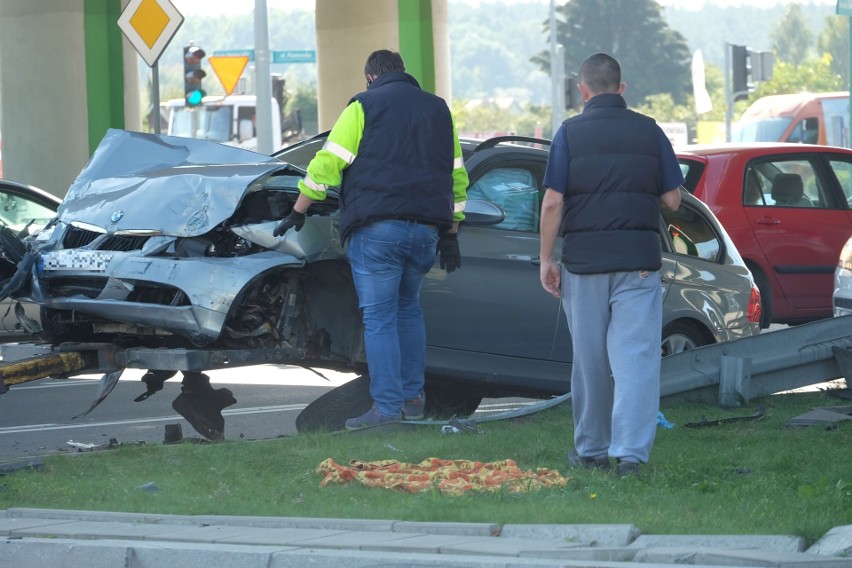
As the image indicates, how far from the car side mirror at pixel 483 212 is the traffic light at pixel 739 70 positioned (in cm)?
2435

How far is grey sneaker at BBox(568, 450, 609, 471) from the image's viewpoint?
21.3 ft

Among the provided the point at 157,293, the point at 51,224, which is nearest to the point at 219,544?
the point at 157,293

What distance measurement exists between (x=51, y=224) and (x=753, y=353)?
4.01 m

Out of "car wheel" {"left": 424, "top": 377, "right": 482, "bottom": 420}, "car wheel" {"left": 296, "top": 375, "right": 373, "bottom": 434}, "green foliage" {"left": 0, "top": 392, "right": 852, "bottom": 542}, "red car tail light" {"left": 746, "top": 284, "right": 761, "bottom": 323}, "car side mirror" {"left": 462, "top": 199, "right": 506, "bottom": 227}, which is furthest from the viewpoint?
"red car tail light" {"left": 746, "top": 284, "right": 761, "bottom": 323}

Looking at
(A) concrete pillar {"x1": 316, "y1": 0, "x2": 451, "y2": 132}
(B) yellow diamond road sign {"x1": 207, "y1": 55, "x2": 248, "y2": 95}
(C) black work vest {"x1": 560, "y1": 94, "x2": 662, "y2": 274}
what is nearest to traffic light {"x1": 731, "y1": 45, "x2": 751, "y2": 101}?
(A) concrete pillar {"x1": 316, "y1": 0, "x2": 451, "y2": 132}

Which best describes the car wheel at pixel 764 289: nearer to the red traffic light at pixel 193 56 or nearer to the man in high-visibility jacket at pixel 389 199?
the man in high-visibility jacket at pixel 389 199

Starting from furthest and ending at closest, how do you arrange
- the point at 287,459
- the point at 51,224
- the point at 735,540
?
the point at 51,224
the point at 287,459
the point at 735,540

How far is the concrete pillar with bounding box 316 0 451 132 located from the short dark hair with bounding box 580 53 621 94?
16.3 m

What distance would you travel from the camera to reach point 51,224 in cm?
790

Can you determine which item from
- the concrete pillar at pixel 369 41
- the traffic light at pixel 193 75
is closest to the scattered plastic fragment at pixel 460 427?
the concrete pillar at pixel 369 41

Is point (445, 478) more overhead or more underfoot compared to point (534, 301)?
more underfoot

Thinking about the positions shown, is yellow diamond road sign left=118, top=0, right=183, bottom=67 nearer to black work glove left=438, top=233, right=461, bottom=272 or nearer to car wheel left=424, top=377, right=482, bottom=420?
car wheel left=424, top=377, right=482, bottom=420

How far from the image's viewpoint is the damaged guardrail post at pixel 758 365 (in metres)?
A: 8.42

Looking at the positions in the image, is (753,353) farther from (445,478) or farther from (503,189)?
(445,478)
